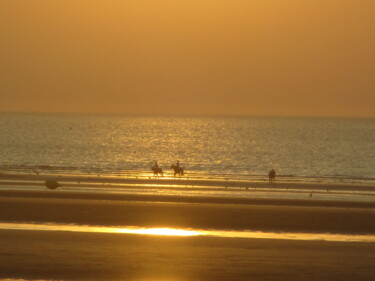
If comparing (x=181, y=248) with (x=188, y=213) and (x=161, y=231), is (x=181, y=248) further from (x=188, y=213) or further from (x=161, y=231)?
(x=188, y=213)

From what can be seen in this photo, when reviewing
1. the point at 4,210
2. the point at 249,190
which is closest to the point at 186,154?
the point at 249,190

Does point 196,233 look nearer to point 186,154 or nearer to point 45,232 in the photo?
point 45,232

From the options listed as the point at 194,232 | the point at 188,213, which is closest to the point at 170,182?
the point at 188,213

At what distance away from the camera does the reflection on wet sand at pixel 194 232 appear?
2547cm

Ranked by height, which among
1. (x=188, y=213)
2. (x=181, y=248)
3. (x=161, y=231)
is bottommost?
(x=181, y=248)

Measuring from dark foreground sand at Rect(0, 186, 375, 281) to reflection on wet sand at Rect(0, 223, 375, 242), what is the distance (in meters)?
0.86

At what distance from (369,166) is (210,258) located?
226ft

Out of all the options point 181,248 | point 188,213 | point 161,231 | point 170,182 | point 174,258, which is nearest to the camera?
point 174,258

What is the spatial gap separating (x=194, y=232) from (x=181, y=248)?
3.61 meters

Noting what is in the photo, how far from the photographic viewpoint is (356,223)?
29.6 metres

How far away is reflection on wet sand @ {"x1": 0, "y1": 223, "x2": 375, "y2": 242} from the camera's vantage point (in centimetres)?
2547

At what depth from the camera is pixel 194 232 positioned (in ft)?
86.5

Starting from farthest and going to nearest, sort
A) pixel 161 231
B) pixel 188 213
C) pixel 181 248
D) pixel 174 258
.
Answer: pixel 188 213 < pixel 161 231 < pixel 181 248 < pixel 174 258

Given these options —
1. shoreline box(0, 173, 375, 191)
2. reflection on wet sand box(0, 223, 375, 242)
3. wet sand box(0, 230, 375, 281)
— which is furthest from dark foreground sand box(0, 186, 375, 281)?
shoreline box(0, 173, 375, 191)
